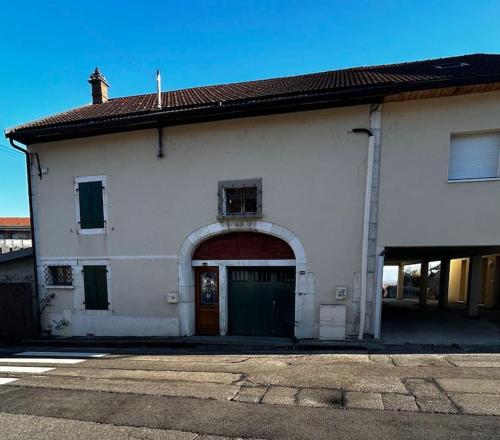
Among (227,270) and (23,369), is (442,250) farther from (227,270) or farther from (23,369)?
(23,369)

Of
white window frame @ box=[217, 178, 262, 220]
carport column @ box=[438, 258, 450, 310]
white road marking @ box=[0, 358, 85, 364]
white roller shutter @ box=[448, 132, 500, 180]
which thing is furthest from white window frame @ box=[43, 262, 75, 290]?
carport column @ box=[438, 258, 450, 310]

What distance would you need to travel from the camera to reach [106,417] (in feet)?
11.3

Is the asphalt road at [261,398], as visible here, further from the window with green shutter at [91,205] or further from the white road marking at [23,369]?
the window with green shutter at [91,205]

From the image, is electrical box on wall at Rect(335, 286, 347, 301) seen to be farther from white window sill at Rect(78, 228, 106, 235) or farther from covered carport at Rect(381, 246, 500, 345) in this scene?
white window sill at Rect(78, 228, 106, 235)

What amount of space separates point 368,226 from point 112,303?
24.6 feet

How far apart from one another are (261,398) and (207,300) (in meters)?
4.63

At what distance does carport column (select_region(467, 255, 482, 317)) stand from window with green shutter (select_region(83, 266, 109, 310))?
11702 millimetres

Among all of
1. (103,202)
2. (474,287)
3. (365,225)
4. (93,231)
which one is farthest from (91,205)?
(474,287)

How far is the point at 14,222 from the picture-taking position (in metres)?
33.3

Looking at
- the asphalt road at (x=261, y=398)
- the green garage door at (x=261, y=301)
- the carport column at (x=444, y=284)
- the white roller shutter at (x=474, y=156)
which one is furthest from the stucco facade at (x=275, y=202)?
the carport column at (x=444, y=284)

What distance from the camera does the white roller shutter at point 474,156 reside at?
6.38 meters

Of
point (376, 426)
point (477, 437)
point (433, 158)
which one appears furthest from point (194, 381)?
point (433, 158)

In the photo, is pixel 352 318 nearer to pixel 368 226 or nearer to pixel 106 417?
pixel 368 226

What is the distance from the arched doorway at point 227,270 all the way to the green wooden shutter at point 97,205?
2728 mm
